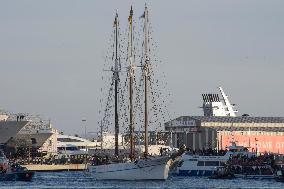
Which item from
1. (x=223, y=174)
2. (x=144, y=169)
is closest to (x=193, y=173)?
(x=223, y=174)

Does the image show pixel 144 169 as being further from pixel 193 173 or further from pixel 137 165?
pixel 193 173

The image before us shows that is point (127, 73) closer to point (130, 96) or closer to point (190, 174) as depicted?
point (130, 96)

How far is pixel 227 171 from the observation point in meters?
149

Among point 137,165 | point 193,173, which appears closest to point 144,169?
point 137,165

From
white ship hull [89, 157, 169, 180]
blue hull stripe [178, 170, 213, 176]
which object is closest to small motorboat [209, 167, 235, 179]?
blue hull stripe [178, 170, 213, 176]

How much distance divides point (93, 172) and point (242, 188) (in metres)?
27.8

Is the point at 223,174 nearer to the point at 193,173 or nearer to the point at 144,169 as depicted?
the point at 193,173

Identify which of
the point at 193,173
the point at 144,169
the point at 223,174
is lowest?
the point at 223,174

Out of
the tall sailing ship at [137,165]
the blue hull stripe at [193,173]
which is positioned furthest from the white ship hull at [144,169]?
the blue hull stripe at [193,173]

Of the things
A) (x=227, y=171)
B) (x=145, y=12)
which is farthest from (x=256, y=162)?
(x=145, y=12)

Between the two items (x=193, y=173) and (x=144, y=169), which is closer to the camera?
(x=144, y=169)

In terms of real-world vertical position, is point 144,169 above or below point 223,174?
above

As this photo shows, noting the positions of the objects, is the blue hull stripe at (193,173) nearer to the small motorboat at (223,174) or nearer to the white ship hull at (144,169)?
the small motorboat at (223,174)

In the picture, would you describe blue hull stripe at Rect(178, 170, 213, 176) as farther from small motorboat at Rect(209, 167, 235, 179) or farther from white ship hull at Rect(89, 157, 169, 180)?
white ship hull at Rect(89, 157, 169, 180)
